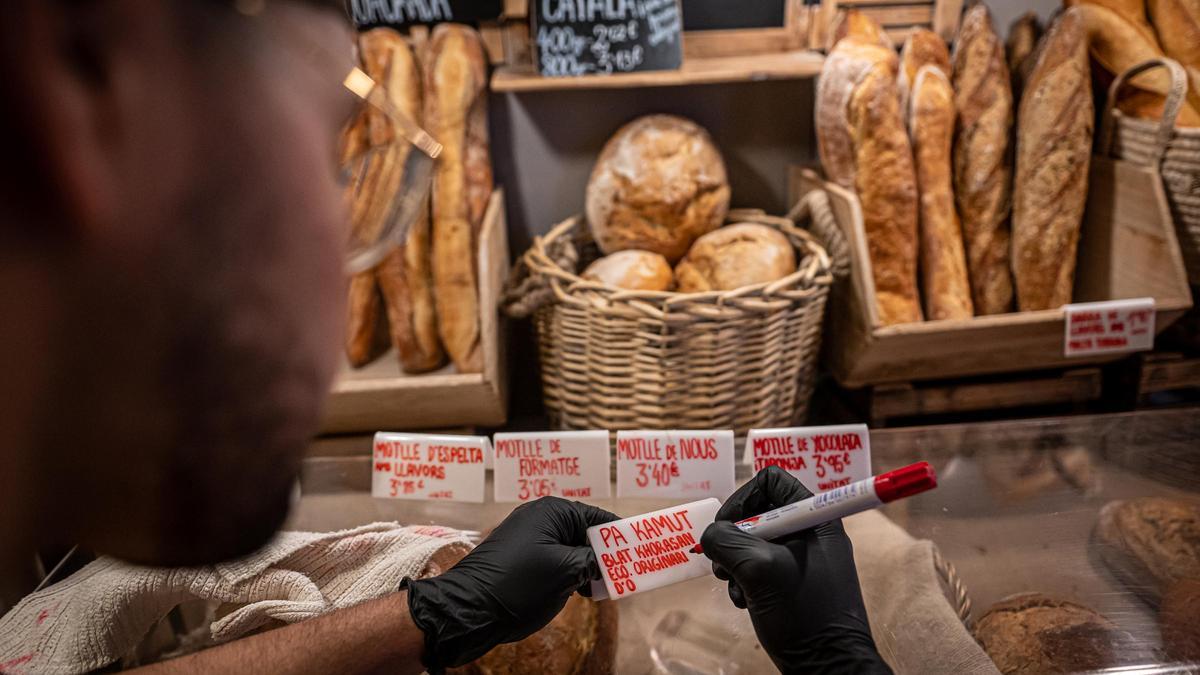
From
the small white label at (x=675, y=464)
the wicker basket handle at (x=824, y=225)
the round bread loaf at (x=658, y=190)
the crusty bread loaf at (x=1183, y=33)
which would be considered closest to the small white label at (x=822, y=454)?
the small white label at (x=675, y=464)

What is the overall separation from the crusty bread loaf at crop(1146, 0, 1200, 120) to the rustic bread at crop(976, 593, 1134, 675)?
1.46 metres

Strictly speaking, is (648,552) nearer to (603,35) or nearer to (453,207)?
(453,207)

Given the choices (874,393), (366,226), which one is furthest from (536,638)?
(874,393)

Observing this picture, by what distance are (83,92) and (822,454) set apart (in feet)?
3.64

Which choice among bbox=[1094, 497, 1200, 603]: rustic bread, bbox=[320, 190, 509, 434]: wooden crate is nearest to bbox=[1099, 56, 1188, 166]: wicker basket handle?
bbox=[1094, 497, 1200, 603]: rustic bread

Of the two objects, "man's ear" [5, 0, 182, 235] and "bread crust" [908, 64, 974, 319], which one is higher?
"man's ear" [5, 0, 182, 235]

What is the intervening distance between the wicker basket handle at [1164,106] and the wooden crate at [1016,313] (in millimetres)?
54

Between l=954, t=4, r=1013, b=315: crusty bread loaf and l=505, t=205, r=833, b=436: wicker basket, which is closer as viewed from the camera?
l=505, t=205, r=833, b=436: wicker basket

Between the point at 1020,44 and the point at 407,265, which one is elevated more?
the point at 1020,44

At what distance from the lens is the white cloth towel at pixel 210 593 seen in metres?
1.02

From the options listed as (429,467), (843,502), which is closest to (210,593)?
(429,467)

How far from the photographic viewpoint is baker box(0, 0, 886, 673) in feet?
0.94

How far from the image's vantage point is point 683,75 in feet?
6.20

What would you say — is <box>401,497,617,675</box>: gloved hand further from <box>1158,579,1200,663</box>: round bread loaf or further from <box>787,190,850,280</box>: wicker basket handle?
<box>787,190,850,280</box>: wicker basket handle
